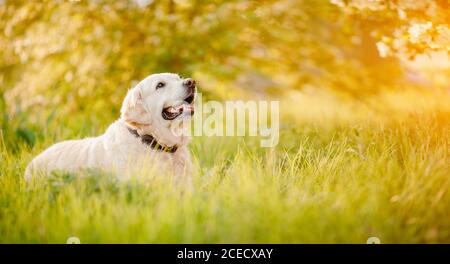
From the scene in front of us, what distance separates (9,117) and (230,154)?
2739mm

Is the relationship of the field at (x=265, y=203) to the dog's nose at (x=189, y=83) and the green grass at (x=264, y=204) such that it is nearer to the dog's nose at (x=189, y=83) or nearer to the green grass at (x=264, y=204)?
the green grass at (x=264, y=204)

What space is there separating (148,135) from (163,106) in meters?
0.29

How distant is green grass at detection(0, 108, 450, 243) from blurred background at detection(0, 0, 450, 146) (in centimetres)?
180

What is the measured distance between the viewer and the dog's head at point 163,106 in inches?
174

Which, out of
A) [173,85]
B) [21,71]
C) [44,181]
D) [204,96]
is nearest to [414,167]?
[173,85]

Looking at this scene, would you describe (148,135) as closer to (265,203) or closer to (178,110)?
(178,110)

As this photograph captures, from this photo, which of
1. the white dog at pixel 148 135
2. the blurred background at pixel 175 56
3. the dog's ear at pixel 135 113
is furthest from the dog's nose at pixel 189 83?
the blurred background at pixel 175 56

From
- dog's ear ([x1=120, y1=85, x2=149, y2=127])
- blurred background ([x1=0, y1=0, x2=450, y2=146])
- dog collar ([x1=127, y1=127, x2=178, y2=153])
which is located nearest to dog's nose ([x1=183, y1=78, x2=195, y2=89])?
dog's ear ([x1=120, y1=85, x2=149, y2=127])

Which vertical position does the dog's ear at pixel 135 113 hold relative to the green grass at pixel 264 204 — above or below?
above

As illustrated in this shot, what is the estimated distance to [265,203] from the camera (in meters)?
3.48

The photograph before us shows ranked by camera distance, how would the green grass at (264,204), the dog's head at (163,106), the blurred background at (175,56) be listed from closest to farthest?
the green grass at (264,204) < the dog's head at (163,106) < the blurred background at (175,56)

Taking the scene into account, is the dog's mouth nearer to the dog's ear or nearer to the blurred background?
the dog's ear

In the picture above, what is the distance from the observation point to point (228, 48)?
6.37 metres

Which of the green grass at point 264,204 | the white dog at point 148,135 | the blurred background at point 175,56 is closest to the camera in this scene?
the green grass at point 264,204
